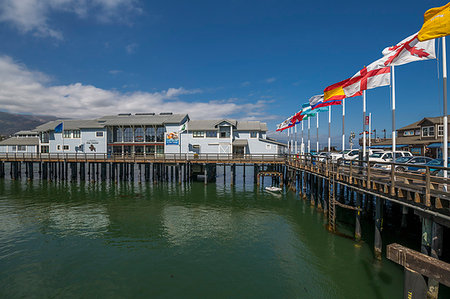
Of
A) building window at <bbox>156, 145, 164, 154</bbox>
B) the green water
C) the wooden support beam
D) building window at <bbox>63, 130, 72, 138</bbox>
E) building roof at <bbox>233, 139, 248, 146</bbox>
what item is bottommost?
the green water

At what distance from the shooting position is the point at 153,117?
4966 centimetres

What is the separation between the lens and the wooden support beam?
408 cm

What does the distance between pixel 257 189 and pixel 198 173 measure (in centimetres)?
1253

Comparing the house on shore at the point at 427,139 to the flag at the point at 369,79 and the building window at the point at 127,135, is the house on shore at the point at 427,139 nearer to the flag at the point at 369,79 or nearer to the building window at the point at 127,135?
the flag at the point at 369,79

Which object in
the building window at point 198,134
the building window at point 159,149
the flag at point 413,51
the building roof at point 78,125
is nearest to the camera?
the flag at point 413,51

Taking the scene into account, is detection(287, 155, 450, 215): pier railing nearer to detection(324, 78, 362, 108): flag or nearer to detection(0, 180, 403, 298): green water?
detection(0, 180, 403, 298): green water

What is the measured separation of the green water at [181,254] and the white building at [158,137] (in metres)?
17.9

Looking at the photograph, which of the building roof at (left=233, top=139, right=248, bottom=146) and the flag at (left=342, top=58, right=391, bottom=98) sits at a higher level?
the flag at (left=342, top=58, right=391, bottom=98)

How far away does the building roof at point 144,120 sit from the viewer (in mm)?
44906

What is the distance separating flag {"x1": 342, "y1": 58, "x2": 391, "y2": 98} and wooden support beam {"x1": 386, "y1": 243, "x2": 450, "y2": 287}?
15675 mm

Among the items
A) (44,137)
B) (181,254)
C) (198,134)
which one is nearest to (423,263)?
(181,254)

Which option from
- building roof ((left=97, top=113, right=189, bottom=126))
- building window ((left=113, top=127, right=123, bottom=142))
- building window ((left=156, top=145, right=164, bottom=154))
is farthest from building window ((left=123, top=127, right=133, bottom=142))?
building window ((left=156, top=145, right=164, bottom=154))

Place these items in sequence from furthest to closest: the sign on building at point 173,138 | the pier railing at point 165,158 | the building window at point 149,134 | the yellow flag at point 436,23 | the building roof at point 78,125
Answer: the building roof at point 78,125 < the building window at point 149,134 < the sign on building at point 173,138 < the pier railing at point 165,158 < the yellow flag at point 436,23

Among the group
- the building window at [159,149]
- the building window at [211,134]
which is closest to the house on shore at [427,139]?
the building window at [211,134]
